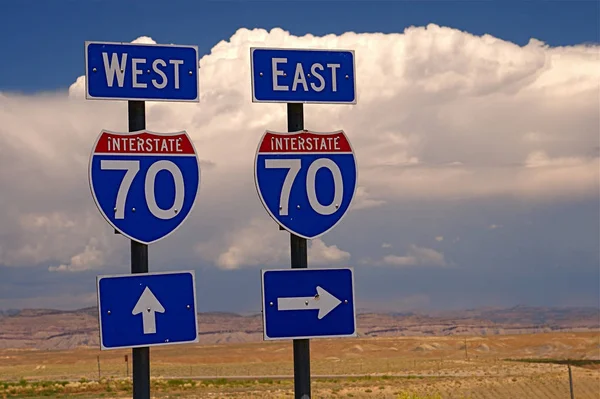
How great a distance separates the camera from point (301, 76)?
28.4ft

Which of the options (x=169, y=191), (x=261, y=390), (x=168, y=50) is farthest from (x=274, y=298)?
(x=261, y=390)

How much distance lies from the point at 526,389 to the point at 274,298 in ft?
149

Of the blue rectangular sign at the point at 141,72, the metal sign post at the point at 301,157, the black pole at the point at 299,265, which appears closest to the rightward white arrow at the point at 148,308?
the metal sign post at the point at 301,157

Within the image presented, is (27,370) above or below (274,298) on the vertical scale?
below

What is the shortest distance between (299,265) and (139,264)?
1.51 meters

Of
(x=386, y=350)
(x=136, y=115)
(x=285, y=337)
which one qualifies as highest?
(x=136, y=115)

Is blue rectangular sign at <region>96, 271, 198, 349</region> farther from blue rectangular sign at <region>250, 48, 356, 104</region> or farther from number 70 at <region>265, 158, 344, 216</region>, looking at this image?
blue rectangular sign at <region>250, 48, 356, 104</region>

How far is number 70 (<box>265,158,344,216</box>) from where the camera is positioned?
27.7ft

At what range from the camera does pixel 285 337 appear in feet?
27.8

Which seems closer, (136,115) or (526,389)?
(136,115)

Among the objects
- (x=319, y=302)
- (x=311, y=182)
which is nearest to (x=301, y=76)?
(x=311, y=182)

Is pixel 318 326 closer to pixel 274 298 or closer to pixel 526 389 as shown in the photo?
pixel 274 298

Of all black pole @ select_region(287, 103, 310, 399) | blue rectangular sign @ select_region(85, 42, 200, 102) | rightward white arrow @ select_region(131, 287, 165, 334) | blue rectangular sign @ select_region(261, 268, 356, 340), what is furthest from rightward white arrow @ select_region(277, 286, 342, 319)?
blue rectangular sign @ select_region(85, 42, 200, 102)

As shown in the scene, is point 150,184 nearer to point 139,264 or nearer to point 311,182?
point 139,264
